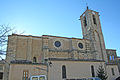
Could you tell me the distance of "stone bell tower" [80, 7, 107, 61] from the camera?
28000mm

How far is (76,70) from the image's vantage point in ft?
50.8

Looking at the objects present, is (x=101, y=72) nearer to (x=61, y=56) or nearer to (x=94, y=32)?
(x=61, y=56)

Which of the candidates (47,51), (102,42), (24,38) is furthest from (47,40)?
(102,42)


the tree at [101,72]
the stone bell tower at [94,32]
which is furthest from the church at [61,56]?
the tree at [101,72]

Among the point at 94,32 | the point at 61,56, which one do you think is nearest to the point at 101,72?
the point at 61,56

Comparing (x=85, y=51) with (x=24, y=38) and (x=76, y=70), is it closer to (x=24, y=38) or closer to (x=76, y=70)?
(x=76, y=70)

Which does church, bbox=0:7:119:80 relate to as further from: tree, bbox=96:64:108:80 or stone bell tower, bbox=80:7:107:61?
tree, bbox=96:64:108:80

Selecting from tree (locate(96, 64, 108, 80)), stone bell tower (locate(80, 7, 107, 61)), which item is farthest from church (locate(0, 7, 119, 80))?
tree (locate(96, 64, 108, 80))

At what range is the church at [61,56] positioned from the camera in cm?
1383

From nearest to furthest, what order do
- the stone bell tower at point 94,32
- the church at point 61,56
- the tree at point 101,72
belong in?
the church at point 61,56
the tree at point 101,72
the stone bell tower at point 94,32

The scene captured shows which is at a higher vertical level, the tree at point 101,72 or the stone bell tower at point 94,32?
the stone bell tower at point 94,32

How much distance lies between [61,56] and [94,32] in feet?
39.8

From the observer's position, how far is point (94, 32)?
30000mm

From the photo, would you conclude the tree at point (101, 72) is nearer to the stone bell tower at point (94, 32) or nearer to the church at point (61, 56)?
the church at point (61, 56)
